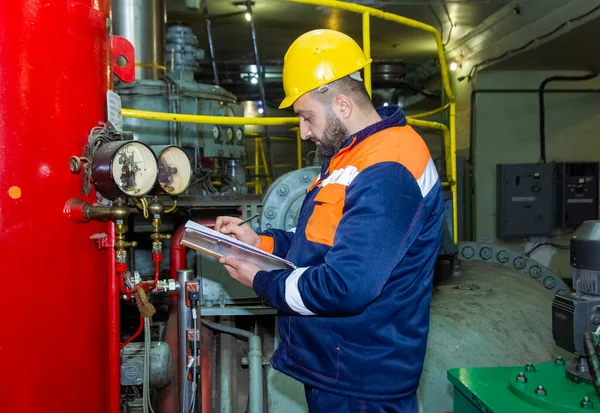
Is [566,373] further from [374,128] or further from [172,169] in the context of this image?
[172,169]

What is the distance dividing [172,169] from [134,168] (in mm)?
193

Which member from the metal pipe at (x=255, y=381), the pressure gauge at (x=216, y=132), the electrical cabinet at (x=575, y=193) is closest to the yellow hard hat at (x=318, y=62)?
the metal pipe at (x=255, y=381)

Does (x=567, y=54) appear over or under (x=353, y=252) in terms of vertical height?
over

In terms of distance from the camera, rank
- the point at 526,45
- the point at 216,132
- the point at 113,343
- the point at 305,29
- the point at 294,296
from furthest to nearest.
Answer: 1. the point at 305,29
2. the point at 526,45
3. the point at 216,132
4. the point at 113,343
5. the point at 294,296

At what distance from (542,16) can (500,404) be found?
550 cm

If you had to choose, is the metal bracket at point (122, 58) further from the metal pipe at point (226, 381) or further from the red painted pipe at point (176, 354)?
the metal pipe at point (226, 381)

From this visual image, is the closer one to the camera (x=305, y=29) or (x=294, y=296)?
(x=294, y=296)

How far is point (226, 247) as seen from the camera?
1.80 m

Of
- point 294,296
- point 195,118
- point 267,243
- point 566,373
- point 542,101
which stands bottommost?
point 566,373

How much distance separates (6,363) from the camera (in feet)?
4.99

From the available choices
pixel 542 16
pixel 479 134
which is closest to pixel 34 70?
pixel 542 16

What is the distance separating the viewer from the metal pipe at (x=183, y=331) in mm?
2387

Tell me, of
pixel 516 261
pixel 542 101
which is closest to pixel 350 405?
pixel 516 261

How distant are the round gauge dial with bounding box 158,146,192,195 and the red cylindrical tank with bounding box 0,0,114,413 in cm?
26
